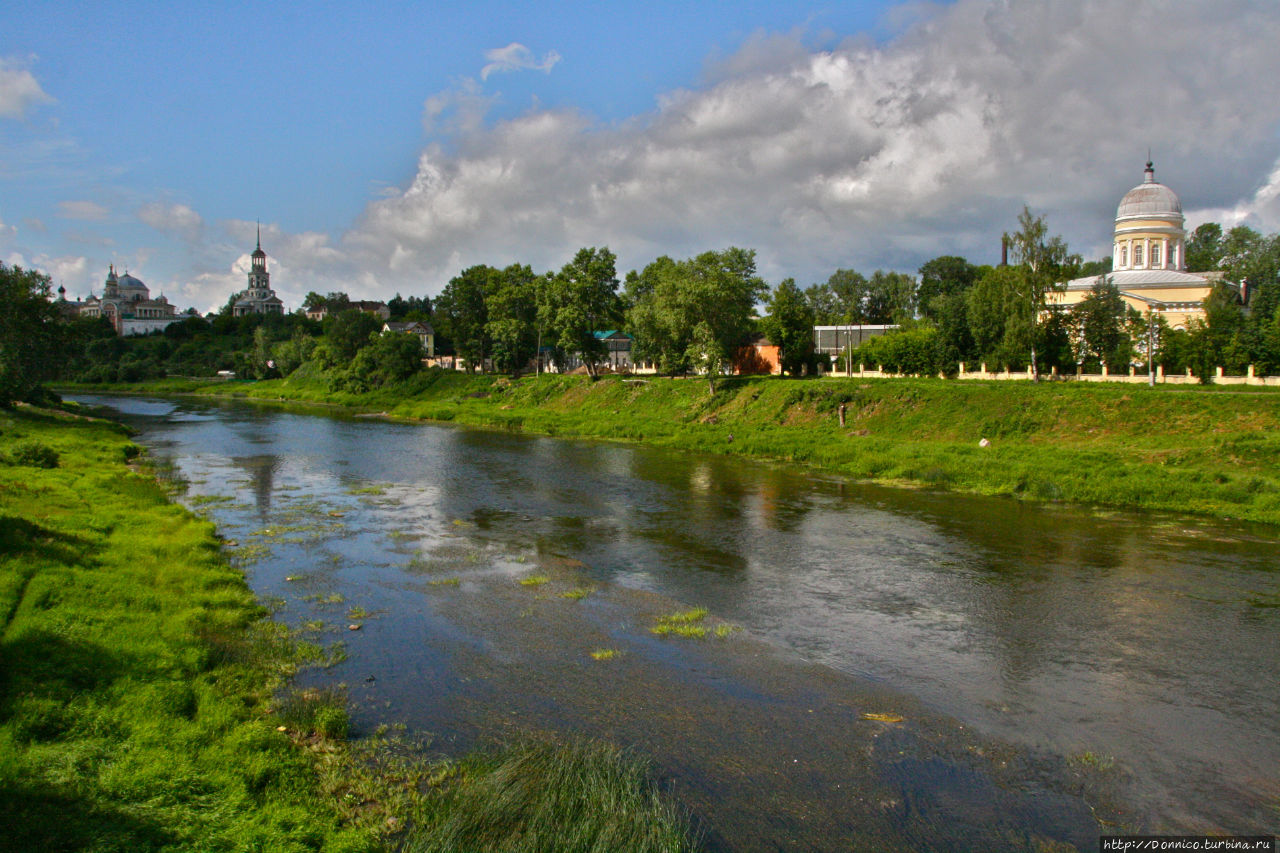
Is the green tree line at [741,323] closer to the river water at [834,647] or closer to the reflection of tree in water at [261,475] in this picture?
the reflection of tree in water at [261,475]

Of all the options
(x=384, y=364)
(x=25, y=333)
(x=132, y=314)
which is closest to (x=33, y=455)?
(x=25, y=333)

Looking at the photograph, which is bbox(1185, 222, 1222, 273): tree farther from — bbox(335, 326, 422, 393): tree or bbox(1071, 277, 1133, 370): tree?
bbox(335, 326, 422, 393): tree

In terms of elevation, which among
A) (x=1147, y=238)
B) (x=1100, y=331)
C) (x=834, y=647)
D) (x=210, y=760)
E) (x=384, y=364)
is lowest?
(x=834, y=647)

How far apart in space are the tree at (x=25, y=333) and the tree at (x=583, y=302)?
125 feet

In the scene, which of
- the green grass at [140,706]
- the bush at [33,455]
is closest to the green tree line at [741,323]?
the bush at [33,455]

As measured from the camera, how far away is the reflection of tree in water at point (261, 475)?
29.1 m

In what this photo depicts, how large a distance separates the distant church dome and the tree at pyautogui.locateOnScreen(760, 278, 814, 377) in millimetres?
36454

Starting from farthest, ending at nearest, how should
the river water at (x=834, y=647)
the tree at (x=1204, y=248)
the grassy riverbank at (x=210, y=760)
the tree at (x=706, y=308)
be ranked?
the tree at (x=1204, y=248)
the tree at (x=706, y=308)
the river water at (x=834, y=647)
the grassy riverbank at (x=210, y=760)

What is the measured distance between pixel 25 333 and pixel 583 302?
4258 centimetres

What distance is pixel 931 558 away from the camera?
22.4 meters

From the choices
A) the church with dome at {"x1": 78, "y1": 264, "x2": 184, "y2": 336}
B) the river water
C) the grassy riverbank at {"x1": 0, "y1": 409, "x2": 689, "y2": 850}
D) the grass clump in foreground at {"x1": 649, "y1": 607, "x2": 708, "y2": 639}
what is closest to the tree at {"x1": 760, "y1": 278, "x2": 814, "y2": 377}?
the river water

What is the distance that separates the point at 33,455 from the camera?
93.4 ft

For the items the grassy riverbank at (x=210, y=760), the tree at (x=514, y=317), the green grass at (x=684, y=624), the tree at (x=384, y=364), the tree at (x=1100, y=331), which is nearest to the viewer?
the grassy riverbank at (x=210, y=760)

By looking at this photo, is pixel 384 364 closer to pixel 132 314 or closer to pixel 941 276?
pixel 941 276
